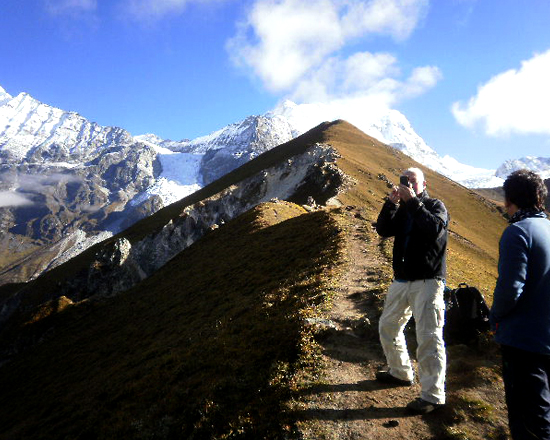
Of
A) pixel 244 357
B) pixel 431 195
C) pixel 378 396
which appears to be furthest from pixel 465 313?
pixel 431 195

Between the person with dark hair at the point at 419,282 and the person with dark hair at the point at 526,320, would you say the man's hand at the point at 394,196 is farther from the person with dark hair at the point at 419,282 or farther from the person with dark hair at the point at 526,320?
the person with dark hair at the point at 526,320

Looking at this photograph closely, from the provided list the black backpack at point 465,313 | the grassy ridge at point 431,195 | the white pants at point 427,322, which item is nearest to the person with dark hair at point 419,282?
the white pants at point 427,322

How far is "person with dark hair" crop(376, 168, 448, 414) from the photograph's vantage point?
775 centimetres

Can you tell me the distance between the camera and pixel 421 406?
775 centimetres

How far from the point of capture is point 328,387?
905 cm

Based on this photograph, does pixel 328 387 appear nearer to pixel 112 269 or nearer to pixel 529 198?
pixel 529 198

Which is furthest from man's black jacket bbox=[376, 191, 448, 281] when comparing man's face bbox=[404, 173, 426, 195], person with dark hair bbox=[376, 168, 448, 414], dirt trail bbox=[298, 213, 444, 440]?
dirt trail bbox=[298, 213, 444, 440]

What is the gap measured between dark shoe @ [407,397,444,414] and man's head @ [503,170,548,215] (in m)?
4.55

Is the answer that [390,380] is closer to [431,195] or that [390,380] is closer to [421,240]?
[421,240]

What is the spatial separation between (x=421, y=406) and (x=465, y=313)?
3.16 meters

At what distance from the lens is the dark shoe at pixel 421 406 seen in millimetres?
7762

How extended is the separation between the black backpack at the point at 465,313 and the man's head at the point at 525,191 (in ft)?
12.5

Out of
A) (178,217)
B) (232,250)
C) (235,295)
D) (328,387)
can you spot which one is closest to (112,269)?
(178,217)

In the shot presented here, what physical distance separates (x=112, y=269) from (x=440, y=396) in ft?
231
